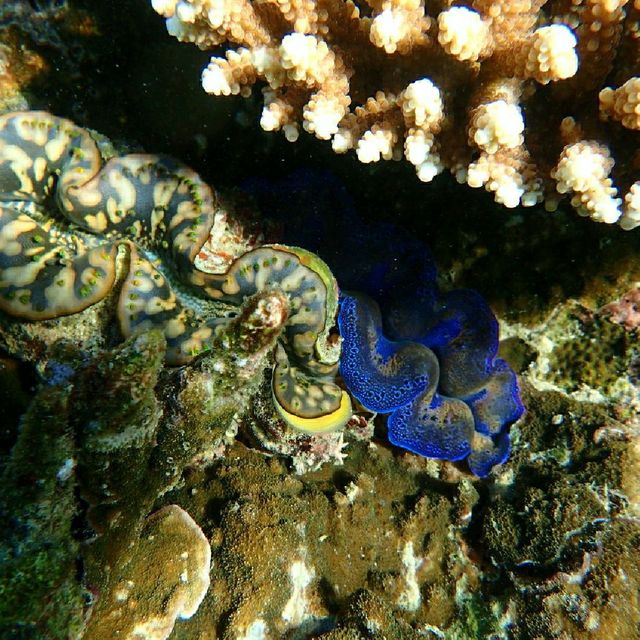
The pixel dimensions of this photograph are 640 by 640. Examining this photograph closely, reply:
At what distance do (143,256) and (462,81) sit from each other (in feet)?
4.59

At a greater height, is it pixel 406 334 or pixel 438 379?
pixel 406 334

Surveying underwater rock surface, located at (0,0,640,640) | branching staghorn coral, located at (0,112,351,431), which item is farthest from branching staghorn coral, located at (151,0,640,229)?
branching staghorn coral, located at (0,112,351,431)

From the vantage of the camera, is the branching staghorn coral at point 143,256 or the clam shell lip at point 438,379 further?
the clam shell lip at point 438,379

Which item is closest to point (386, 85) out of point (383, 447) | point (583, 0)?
point (583, 0)

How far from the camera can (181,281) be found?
1.98 meters

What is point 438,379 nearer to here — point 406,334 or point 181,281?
point 406,334

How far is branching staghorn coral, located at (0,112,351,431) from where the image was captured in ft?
5.83

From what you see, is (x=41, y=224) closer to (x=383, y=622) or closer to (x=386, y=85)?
(x=386, y=85)

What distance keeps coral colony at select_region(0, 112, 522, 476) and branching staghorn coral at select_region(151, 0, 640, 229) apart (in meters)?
0.56

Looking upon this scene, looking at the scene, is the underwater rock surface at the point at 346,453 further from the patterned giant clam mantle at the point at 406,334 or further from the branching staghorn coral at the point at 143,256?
the branching staghorn coral at the point at 143,256

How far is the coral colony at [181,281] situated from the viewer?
5.83ft

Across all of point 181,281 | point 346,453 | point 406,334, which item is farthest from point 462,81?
point 346,453

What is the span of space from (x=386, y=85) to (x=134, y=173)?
107 centimetres

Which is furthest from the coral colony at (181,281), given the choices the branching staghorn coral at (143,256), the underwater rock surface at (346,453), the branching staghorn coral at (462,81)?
the branching staghorn coral at (462,81)
